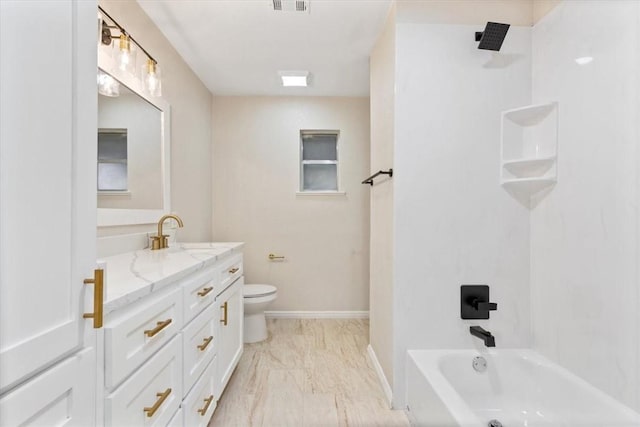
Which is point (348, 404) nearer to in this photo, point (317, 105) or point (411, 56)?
point (411, 56)

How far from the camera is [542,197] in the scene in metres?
1.80

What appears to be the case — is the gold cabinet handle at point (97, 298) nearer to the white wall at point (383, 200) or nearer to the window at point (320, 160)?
Result: the white wall at point (383, 200)

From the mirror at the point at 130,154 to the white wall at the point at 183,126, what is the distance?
111 millimetres

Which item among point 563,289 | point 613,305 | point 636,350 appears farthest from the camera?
point 563,289

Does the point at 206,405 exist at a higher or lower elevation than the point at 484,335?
lower

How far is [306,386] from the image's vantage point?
2121 mm

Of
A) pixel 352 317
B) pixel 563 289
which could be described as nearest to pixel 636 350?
pixel 563 289

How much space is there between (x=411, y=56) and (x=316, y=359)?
2.16m

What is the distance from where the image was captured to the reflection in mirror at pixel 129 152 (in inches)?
64.7

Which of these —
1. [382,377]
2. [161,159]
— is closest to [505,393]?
[382,377]

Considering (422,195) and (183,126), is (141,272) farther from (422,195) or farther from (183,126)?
(183,126)

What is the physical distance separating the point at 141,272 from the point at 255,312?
1.68 m

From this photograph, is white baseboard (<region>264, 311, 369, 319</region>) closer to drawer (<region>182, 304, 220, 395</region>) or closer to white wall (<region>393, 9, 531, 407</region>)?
white wall (<region>393, 9, 531, 407</region>)

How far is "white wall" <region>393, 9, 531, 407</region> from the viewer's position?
73.7 inches
